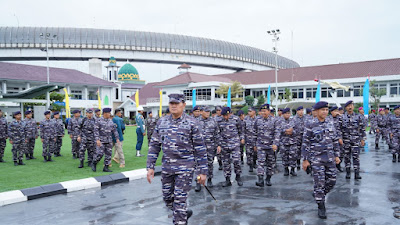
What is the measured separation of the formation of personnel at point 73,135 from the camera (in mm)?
9699

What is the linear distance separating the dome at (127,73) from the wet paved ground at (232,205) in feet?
219

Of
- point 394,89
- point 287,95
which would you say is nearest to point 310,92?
point 287,95

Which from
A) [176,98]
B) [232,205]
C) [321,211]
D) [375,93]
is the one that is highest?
[375,93]

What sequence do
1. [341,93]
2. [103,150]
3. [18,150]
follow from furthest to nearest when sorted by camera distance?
[341,93]
[18,150]
[103,150]

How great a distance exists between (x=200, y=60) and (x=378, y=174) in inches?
2855

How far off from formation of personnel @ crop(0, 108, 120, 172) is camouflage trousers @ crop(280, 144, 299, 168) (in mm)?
5105

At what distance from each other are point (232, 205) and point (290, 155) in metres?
3.90

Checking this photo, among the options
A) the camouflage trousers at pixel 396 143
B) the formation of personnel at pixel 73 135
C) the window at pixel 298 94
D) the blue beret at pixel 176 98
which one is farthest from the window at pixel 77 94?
the blue beret at pixel 176 98

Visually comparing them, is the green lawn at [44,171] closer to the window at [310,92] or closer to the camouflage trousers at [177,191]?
the camouflage trousers at [177,191]

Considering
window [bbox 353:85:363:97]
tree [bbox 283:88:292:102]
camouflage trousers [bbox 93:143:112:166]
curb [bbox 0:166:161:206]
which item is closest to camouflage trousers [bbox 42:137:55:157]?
camouflage trousers [bbox 93:143:112:166]

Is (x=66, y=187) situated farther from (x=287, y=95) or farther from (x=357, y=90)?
(x=357, y=90)

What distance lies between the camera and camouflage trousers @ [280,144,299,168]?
9531mm

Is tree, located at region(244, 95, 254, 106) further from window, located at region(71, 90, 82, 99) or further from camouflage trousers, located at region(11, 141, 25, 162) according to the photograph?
camouflage trousers, located at region(11, 141, 25, 162)

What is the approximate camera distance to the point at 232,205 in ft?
20.7
